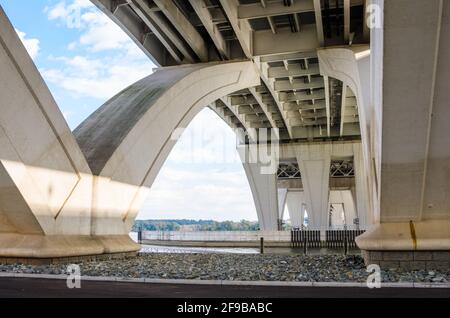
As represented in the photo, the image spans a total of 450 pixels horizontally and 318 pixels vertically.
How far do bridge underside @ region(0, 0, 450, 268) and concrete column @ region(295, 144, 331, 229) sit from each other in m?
14.3

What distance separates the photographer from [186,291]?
Answer: 8156 millimetres

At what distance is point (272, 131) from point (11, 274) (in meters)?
34.9

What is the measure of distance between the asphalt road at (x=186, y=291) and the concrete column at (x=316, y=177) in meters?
38.2

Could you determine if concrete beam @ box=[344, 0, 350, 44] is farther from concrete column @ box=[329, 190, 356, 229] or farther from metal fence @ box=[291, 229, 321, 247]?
concrete column @ box=[329, 190, 356, 229]

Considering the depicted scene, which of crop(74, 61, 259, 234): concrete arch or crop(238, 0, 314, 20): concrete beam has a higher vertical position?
crop(238, 0, 314, 20): concrete beam

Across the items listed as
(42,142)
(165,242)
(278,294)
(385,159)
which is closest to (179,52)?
(42,142)

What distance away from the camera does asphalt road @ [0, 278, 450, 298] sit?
7.48m

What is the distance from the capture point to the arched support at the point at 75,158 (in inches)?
496

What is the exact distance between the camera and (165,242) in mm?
57531

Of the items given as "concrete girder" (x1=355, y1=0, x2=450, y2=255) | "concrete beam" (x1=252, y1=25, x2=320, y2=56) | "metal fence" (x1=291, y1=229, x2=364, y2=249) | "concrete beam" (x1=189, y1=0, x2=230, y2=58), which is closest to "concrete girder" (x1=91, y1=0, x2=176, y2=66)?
"concrete beam" (x1=189, y1=0, x2=230, y2=58)

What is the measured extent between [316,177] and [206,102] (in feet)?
86.7

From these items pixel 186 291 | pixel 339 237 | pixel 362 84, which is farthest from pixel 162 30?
pixel 339 237

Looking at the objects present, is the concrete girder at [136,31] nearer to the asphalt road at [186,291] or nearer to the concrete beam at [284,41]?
the concrete beam at [284,41]
